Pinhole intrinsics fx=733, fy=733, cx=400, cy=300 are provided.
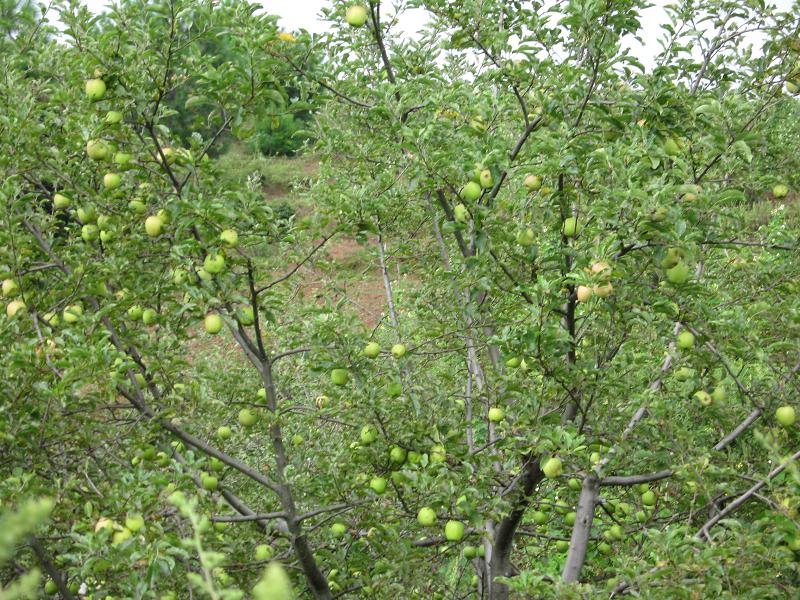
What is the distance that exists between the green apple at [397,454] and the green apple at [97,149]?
1.23 metres

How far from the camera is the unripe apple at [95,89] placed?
6.33ft

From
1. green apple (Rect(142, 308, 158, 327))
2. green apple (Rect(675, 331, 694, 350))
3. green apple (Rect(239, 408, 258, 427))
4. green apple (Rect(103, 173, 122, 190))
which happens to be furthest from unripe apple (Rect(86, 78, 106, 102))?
green apple (Rect(675, 331, 694, 350))

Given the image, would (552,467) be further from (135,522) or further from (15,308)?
(15,308)

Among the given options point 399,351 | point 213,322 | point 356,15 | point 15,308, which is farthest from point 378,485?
point 356,15

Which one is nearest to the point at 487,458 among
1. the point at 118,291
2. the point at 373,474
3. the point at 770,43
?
the point at 373,474

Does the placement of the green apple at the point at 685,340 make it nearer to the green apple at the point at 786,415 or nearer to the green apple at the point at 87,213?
the green apple at the point at 786,415

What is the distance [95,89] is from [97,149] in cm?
22

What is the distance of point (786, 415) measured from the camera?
208cm

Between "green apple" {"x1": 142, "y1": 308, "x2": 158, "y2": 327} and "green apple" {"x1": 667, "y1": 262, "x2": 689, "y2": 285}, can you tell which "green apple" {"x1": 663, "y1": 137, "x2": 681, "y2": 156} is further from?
"green apple" {"x1": 142, "y1": 308, "x2": 158, "y2": 327}

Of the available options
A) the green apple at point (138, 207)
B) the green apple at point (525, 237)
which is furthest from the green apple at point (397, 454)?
the green apple at point (138, 207)

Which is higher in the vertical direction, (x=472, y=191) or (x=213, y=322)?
(x=472, y=191)

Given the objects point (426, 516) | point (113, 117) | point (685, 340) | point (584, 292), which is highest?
point (113, 117)

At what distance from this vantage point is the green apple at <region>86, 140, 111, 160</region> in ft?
6.87

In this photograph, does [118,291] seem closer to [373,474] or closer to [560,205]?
[373,474]
